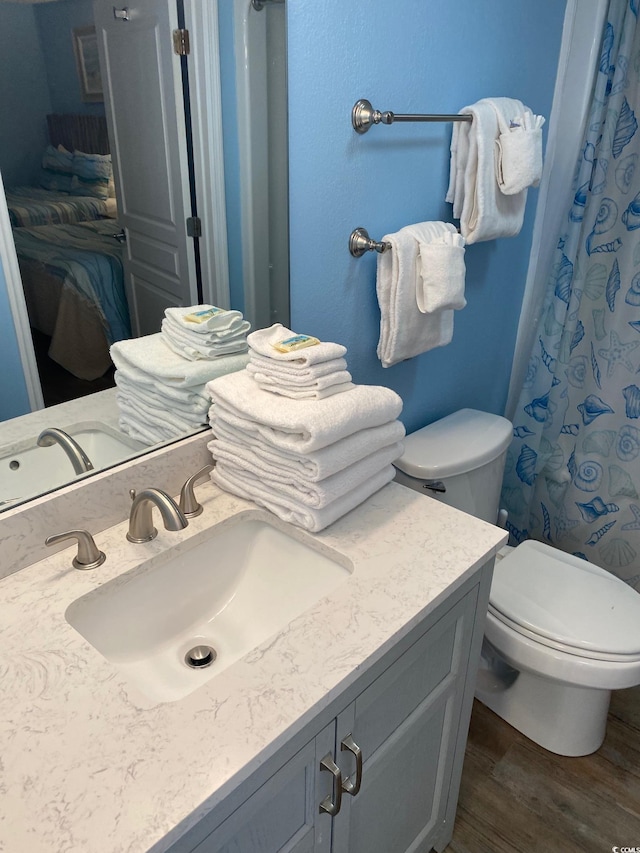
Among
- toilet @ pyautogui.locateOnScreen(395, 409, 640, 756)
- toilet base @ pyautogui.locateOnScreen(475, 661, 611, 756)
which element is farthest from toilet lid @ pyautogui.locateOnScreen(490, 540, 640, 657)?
toilet base @ pyautogui.locateOnScreen(475, 661, 611, 756)

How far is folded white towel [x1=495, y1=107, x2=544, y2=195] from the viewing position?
1.54 m

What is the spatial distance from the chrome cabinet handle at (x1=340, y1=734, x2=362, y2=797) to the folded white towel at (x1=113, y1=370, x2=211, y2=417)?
2.09 ft

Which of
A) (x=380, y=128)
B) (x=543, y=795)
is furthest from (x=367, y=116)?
(x=543, y=795)

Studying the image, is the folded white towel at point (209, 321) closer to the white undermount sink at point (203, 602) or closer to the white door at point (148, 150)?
the white door at point (148, 150)

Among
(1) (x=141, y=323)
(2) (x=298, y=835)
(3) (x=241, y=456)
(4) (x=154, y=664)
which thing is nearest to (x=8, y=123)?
(1) (x=141, y=323)

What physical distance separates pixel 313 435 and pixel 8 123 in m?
0.64

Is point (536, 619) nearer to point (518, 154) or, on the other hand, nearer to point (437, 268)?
point (437, 268)

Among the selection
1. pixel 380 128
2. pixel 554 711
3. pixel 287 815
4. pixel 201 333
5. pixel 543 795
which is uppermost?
pixel 380 128

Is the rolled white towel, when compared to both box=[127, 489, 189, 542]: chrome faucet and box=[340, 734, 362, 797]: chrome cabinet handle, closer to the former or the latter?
box=[127, 489, 189, 542]: chrome faucet

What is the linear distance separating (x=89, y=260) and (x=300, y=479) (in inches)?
20.1

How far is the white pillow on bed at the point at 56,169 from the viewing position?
0.98m

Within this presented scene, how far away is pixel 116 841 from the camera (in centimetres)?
64

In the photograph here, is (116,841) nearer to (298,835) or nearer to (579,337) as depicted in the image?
(298,835)

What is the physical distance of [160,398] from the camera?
123 centimetres
